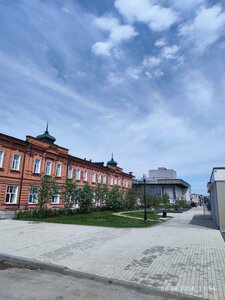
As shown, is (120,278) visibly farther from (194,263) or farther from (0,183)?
(0,183)

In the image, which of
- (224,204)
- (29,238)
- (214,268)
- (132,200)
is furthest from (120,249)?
(132,200)

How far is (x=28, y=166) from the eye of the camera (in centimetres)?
2608

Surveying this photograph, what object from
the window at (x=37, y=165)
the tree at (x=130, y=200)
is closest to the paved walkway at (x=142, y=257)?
the window at (x=37, y=165)

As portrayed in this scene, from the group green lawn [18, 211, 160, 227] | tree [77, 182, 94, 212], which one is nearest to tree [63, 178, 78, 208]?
tree [77, 182, 94, 212]

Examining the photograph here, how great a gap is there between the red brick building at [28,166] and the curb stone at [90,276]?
1606cm

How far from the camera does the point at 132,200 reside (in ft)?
120

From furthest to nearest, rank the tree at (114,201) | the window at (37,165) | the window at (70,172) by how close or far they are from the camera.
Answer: the tree at (114,201) < the window at (70,172) < the window at (37,165)

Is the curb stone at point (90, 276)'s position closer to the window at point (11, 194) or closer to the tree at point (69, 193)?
the window at point (11, 194)

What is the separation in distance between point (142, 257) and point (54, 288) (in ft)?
12.4

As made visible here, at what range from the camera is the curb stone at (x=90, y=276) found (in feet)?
17.7

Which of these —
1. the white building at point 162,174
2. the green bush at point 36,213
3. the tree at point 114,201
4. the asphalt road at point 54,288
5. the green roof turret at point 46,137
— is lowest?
the asphalt road at point 54,288

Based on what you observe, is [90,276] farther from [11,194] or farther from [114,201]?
[114,201]
